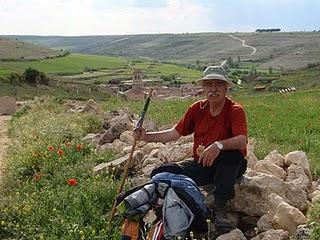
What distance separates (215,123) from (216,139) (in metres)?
0.18

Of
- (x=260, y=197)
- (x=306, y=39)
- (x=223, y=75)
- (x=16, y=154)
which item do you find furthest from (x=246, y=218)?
(x=306, y=39)

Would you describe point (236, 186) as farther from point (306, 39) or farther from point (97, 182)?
point (306, 39)

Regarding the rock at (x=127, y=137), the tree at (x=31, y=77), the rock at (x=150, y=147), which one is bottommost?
the tree at (x=31, y=77)

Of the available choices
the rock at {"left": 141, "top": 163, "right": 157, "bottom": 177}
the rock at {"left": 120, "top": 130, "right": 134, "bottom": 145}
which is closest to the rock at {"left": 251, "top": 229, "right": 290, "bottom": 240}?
the rock at {"left": 141, "top": 163, "right": 157, "bottom": 177}

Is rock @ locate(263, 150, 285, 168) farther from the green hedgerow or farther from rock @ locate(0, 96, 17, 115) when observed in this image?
rock @ locate(0, 96, 17, 115)

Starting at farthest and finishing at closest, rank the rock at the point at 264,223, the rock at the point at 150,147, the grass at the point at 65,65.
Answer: the grass at the point at 65,65
the rock at the point at 150,147
the rock at the point at 264,223

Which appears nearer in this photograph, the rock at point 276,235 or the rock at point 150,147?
the rock at point 276,235

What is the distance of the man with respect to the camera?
5.74m

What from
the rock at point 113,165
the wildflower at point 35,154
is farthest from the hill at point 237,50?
the rock at point 113,165

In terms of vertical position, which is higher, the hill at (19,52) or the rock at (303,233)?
the rock at (303,233)

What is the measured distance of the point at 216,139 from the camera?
614cm

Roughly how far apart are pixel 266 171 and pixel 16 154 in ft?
19.5

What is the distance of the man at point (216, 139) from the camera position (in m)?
5.74

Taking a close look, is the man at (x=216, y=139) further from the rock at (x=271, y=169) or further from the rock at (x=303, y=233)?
the rock at (x=303, y=233)
